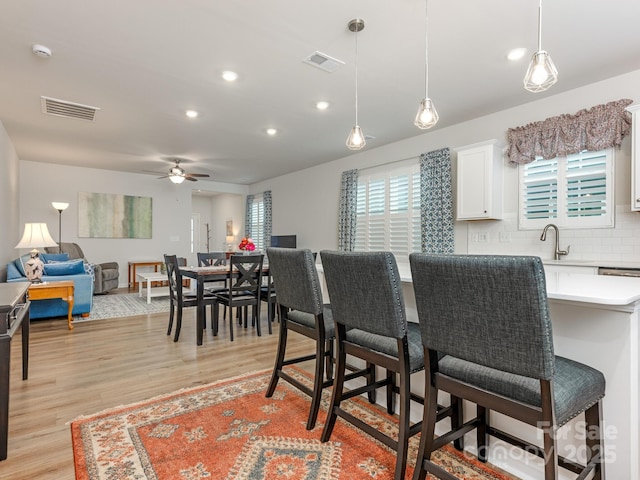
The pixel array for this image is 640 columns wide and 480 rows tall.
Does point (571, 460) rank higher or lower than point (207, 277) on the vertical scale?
lower

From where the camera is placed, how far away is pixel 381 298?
60.1 inches

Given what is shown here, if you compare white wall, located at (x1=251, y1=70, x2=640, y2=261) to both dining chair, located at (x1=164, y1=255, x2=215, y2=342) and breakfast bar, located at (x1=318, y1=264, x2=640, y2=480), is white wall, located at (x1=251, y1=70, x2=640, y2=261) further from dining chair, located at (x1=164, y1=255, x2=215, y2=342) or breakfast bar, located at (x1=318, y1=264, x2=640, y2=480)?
dining chair, located at (x1=164, y1=255, x2=215, y2=342)

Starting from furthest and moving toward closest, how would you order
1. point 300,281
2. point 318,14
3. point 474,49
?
point 474,49 < point 318,14 < point 300,281

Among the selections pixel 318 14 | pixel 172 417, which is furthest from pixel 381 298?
pixel 318 14

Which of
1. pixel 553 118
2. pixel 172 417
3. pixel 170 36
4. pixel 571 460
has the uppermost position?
pixel 170 36

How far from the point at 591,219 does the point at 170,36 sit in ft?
13.6

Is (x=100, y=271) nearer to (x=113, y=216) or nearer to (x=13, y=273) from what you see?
(x=113, y=216)

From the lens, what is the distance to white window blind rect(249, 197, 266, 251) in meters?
9.30

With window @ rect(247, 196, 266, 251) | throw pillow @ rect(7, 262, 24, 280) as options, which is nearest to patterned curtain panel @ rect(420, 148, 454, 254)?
window @ rect(247, 196, 266, 251)

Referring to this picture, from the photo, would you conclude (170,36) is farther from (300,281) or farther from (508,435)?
(508,435)

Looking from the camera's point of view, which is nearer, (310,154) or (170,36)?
(170,36)

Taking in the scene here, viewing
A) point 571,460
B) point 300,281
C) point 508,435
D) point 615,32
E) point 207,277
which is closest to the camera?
point 571,460

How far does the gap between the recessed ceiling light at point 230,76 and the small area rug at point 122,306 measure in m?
3.58

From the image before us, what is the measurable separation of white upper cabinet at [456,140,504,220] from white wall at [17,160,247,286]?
6861mm
